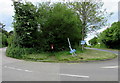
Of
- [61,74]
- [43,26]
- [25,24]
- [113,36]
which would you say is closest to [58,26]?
[43,26]

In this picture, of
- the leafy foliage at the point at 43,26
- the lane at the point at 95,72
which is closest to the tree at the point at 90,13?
the leafy foliage at the point at 43,26

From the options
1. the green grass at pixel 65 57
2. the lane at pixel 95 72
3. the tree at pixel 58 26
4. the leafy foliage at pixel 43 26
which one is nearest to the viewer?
the lane at pixel 95 72

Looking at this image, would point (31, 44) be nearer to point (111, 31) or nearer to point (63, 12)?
point (63, 12)

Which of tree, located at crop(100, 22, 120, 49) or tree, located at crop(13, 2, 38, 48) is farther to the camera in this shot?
tree, located at crop(100, 22, 120, 49)

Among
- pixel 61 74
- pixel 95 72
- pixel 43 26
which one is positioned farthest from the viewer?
pixel 43 26

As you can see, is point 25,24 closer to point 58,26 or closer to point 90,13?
point 58,26

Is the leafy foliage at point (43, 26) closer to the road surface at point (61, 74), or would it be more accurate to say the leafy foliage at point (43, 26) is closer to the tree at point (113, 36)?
the road surface at point (61, 74)

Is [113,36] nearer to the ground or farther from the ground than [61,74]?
farther from the ground

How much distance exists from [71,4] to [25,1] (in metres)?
7.56

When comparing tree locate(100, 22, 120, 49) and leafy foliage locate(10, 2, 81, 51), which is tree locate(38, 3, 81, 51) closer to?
leafy foliage locate(10, 2, 81, 51)

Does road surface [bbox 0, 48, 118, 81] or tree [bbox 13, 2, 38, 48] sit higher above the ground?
tree [bbox 13, 2, 38, 48]

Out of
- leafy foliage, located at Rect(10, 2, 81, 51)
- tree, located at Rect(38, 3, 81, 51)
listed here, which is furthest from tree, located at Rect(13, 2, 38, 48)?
tree, located at Rect(38, 3, 81, 51)

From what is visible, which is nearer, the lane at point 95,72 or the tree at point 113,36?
the lane at point 95,72

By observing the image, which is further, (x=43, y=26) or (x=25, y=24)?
(x=43, y=26)
